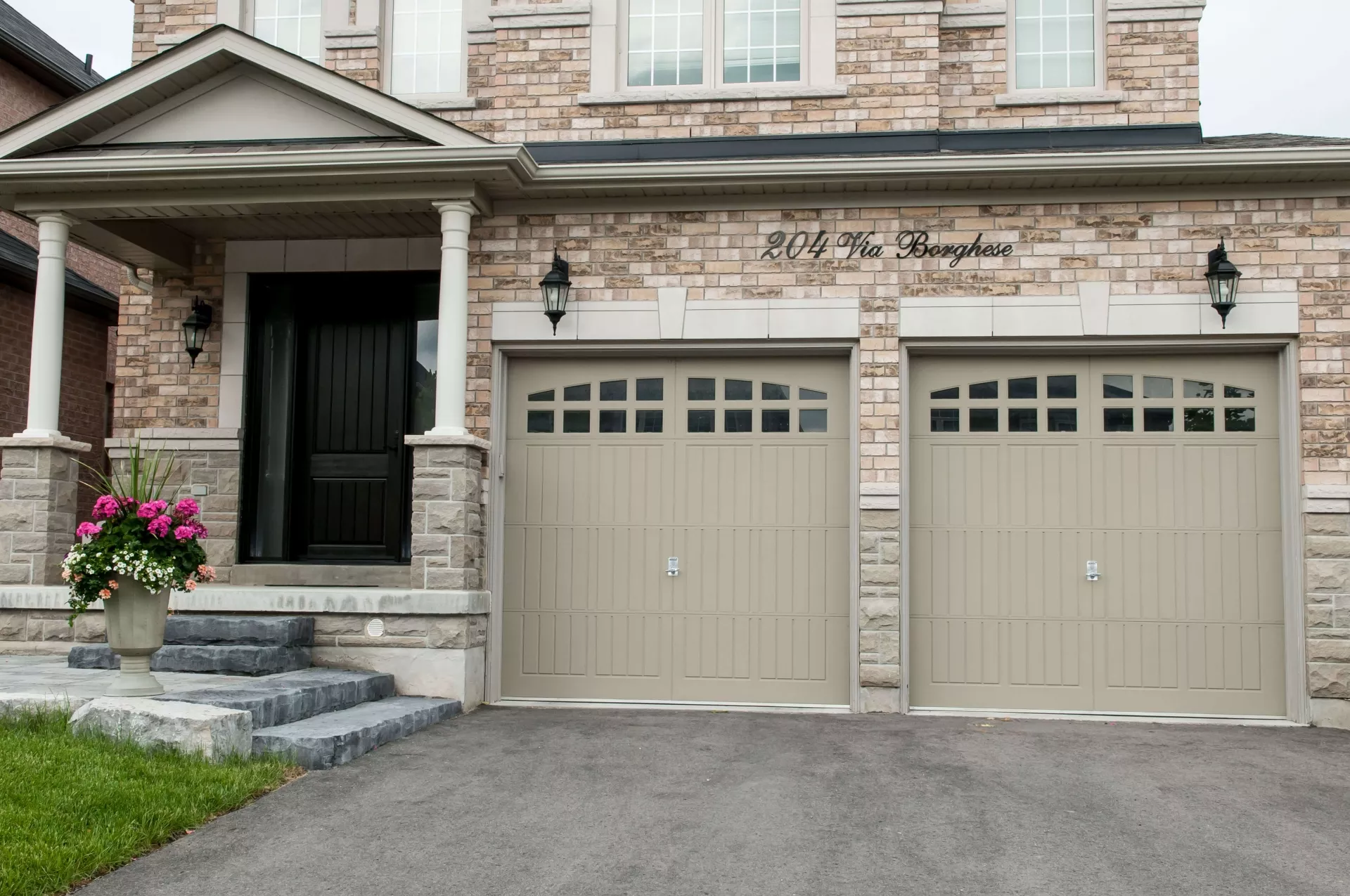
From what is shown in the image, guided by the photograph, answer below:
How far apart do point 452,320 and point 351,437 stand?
1.89m

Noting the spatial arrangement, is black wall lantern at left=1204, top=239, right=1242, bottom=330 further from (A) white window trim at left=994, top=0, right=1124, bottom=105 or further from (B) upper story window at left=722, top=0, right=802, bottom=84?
(B) upper story window at left=722, top=0, right=802, bottom=84

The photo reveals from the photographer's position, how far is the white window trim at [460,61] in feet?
31.5

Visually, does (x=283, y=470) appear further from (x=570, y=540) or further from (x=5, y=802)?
(x=5, y=802)

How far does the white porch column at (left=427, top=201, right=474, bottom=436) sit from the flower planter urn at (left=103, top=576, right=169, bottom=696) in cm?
238

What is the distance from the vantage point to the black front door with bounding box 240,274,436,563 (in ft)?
32.3

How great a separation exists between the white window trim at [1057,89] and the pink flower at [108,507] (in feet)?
22.1

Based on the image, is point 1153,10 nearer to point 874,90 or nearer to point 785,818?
point 874,90

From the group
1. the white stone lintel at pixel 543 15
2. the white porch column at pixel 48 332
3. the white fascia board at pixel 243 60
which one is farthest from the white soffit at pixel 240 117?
the white stone lintel at pixel 543 15

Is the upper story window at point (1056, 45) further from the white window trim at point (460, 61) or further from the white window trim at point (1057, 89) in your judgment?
the white window trim at point (460, 61)

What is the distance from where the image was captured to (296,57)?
28.2 feet

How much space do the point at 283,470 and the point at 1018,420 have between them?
582 cm

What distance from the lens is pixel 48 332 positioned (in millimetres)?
8797

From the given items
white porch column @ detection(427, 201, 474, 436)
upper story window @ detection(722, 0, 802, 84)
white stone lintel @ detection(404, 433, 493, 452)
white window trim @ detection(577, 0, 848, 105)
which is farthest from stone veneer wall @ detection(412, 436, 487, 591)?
upper story window @ detection(722, 0, 802, 84)

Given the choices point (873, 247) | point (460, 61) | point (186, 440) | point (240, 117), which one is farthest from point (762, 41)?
point (186, 440)
